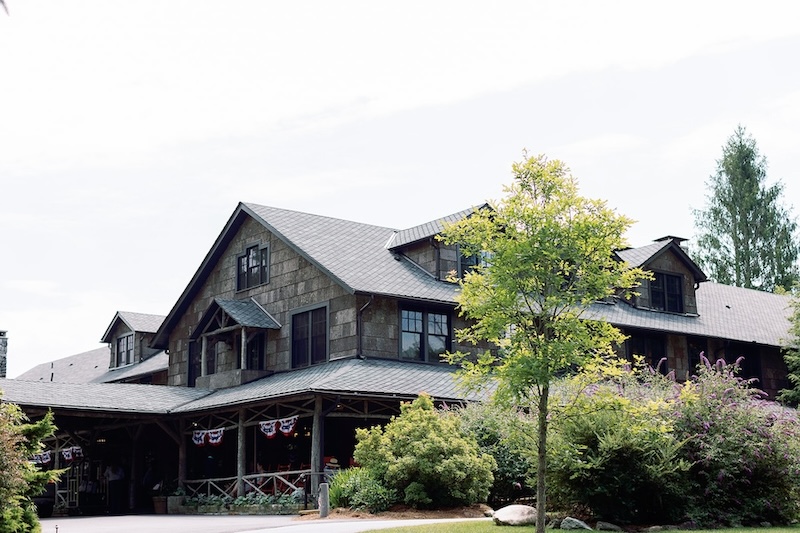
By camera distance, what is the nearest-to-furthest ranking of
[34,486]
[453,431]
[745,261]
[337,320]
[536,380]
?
[536,380]
[34,486]
[453,431]
[337,320]
[745,261]

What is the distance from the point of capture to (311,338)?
31906mm

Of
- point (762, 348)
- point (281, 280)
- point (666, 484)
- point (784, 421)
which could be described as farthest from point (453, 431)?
point (762, 348)

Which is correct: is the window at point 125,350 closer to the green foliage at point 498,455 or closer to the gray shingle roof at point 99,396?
the gray shingle roof at point 99,396

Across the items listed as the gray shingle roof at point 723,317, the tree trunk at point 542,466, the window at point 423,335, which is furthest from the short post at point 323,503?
the gray shingle roof at point 723,317

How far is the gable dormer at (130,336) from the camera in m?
46.8

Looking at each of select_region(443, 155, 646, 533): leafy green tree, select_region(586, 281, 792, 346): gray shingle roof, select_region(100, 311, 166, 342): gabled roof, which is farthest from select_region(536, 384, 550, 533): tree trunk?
select_region(100, 311, 166, 342): gabled roof

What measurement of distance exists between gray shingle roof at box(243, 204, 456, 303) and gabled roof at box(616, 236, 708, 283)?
849 centimetres

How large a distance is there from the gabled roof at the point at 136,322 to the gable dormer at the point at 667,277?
22.0m

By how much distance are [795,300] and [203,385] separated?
21.6 m

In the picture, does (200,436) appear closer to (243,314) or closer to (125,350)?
(243,314)

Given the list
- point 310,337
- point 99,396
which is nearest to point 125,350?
point 99,396

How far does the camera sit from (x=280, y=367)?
32812 mm

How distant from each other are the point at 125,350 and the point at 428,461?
28982 mm

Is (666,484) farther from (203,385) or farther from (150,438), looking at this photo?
(150,438)
